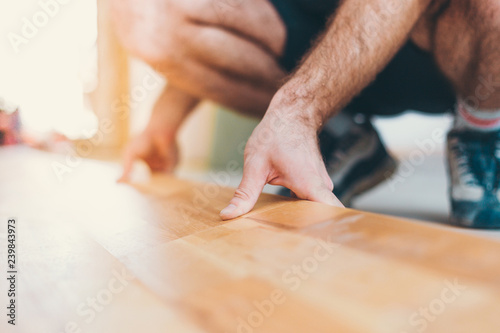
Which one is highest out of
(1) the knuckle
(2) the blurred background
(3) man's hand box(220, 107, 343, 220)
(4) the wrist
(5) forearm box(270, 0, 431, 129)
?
(5) forearm box(270, 0, 431, 129)

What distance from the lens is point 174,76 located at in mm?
1083

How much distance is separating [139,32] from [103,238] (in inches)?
28.3

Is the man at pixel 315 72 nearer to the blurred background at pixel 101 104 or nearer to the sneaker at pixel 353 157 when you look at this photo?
the sneaker at pixel 353 157

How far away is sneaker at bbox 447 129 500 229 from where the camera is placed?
2.47ft

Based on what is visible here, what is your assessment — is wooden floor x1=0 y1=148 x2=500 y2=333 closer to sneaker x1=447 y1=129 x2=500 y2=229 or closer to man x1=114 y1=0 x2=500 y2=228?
man x1=114 y1=0 x2=500 y2=228

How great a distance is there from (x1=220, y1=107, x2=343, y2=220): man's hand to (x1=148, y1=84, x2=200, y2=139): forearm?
0.77 meters

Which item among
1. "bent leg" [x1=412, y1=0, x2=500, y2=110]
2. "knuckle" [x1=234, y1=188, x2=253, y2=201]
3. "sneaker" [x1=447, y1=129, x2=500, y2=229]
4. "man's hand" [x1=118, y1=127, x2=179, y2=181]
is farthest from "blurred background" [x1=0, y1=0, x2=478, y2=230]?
"knuckle" [x1=234, y1=188, x2=253, y2=201]

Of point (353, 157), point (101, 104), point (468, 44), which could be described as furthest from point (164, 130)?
point (101, 104)

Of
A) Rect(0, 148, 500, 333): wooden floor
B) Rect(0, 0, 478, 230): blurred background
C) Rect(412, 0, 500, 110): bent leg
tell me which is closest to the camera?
Rect(0, 148, 500, 333): wooden floor

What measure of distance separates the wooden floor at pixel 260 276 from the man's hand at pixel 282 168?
28 mm

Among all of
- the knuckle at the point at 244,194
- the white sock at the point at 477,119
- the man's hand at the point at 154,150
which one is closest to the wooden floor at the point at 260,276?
the knuckle at the point at 244,194

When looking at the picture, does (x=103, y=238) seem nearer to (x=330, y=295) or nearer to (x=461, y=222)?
(x=330, y=295)

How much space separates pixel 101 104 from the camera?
245 cm

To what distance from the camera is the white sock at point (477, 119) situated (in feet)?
2.62
